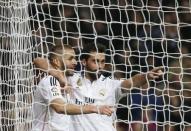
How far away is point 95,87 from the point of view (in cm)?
277

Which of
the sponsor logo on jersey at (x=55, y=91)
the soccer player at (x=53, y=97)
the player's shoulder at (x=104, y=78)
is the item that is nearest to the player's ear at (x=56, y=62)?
the soccer player at (x=53, y=97)

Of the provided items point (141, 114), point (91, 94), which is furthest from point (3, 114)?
point (141, 114)

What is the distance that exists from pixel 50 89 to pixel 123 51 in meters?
0.90

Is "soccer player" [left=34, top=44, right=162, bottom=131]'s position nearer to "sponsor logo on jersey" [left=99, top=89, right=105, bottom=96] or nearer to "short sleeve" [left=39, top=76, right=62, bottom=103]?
"sponsor logo on jersey" [left=99, top=89, right=105, bottom=96]

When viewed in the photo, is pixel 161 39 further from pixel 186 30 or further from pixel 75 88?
pixel 75 88

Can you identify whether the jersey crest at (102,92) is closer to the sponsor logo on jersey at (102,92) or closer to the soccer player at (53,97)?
the sponsor logo on jersey at (102,92)

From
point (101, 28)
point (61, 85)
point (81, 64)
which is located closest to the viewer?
point (61, 85)

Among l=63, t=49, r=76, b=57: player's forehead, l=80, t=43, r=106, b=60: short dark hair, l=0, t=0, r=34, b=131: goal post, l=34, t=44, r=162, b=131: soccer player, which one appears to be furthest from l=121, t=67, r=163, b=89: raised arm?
l=0, t=0, r=34, b=131: goal post

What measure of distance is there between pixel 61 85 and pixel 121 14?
90cm

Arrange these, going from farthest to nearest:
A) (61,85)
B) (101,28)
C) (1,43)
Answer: (101,28) < (1,43) < (61,85)

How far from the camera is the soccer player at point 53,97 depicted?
2.53 metres

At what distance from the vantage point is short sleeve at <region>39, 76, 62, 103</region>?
8.30ft

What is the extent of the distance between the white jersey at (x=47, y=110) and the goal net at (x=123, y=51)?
8.1 inches

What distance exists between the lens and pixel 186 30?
326 cm
